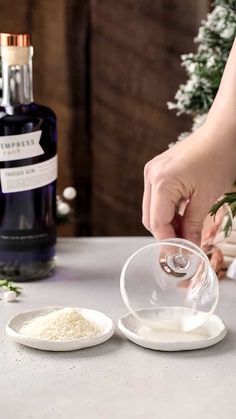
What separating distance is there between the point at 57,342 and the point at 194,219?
25 cm

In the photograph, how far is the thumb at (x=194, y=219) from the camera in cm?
103

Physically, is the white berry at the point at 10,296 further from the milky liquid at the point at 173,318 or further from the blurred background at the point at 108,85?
the blurred background at the point at 108,85

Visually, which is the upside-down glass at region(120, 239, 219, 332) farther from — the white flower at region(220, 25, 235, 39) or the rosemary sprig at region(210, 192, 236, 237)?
the white flower at region(220, 25, 235, 39)

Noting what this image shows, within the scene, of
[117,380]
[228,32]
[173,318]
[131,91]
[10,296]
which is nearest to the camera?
[117,380]

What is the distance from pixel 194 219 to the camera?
104cm

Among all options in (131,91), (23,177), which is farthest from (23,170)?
(131,91)

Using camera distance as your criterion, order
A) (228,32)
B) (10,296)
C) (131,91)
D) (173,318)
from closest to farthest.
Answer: (173,318) → (10,296) → (228,32) → (131,91)

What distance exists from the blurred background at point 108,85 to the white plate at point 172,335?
1.02 m

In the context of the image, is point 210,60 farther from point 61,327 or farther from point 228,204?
point 61,327

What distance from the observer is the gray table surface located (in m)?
0.76

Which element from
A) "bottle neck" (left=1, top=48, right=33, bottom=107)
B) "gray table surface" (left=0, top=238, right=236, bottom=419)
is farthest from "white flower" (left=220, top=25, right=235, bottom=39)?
"gray table surface" (left=0, top=238, right=236, bottom=419)

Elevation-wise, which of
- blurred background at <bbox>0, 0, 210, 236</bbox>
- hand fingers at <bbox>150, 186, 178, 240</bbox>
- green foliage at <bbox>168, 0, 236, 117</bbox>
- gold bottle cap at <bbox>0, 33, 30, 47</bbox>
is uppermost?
gold bottle cap at <bbox>0, 33, 30, 47</bbox>

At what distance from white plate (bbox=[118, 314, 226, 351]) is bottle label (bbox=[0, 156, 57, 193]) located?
10.5 inches

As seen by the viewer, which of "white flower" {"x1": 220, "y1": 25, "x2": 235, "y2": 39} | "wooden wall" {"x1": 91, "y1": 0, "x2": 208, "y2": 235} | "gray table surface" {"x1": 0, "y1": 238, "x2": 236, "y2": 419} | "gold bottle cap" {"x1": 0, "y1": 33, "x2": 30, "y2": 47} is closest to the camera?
"gray table surface" {"x1": 0, "y1": 238, "x2": 236, "y2": 419}
